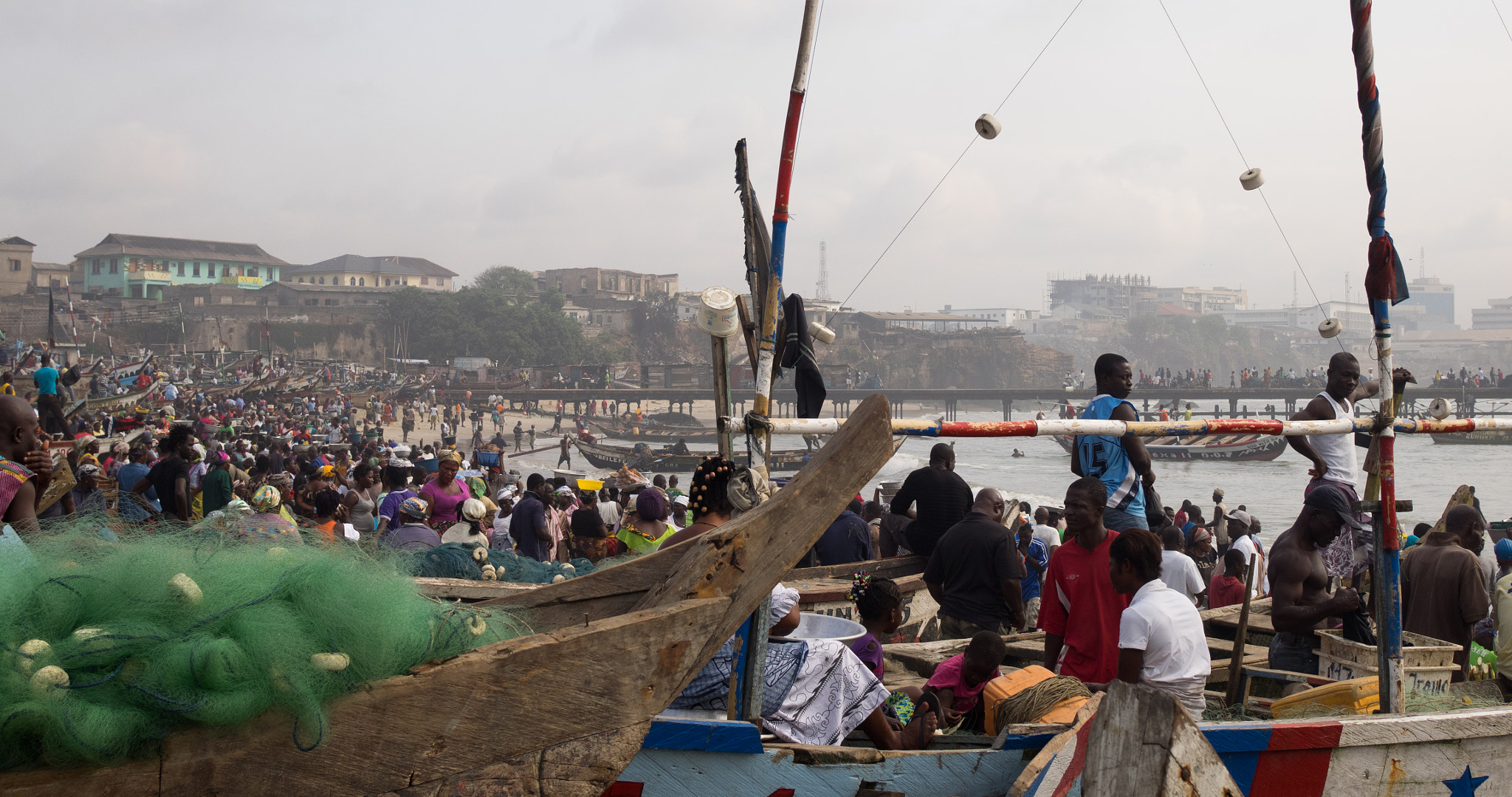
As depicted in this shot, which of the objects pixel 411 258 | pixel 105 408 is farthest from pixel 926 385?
pixel 105 408

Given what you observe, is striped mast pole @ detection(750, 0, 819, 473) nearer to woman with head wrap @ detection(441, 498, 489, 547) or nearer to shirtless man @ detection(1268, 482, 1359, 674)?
shirtless man @ detection(1268, 482, 1359, 674)

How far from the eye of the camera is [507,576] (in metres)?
5.16

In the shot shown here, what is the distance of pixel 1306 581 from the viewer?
15.0ft

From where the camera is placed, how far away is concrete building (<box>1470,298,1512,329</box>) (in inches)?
6521

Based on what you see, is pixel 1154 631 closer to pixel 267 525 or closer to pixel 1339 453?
pixel 1339 453

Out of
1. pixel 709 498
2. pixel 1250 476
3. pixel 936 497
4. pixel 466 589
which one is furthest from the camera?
pixel 1250 476

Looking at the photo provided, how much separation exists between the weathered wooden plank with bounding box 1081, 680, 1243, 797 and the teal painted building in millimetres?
90959

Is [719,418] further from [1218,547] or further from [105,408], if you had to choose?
[105,408]

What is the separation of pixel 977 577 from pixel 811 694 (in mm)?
2479

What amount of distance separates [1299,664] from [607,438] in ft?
199

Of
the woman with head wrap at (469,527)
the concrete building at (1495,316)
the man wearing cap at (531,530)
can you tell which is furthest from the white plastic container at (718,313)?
the concrete building at (1495,316)

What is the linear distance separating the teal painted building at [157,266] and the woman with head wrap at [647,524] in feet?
281

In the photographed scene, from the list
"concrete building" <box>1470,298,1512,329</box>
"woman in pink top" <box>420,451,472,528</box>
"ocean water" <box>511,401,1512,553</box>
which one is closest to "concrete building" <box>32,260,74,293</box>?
"ocean water" <box>511,401,1512,553</box>

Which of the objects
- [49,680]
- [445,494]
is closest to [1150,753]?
[49,680]
